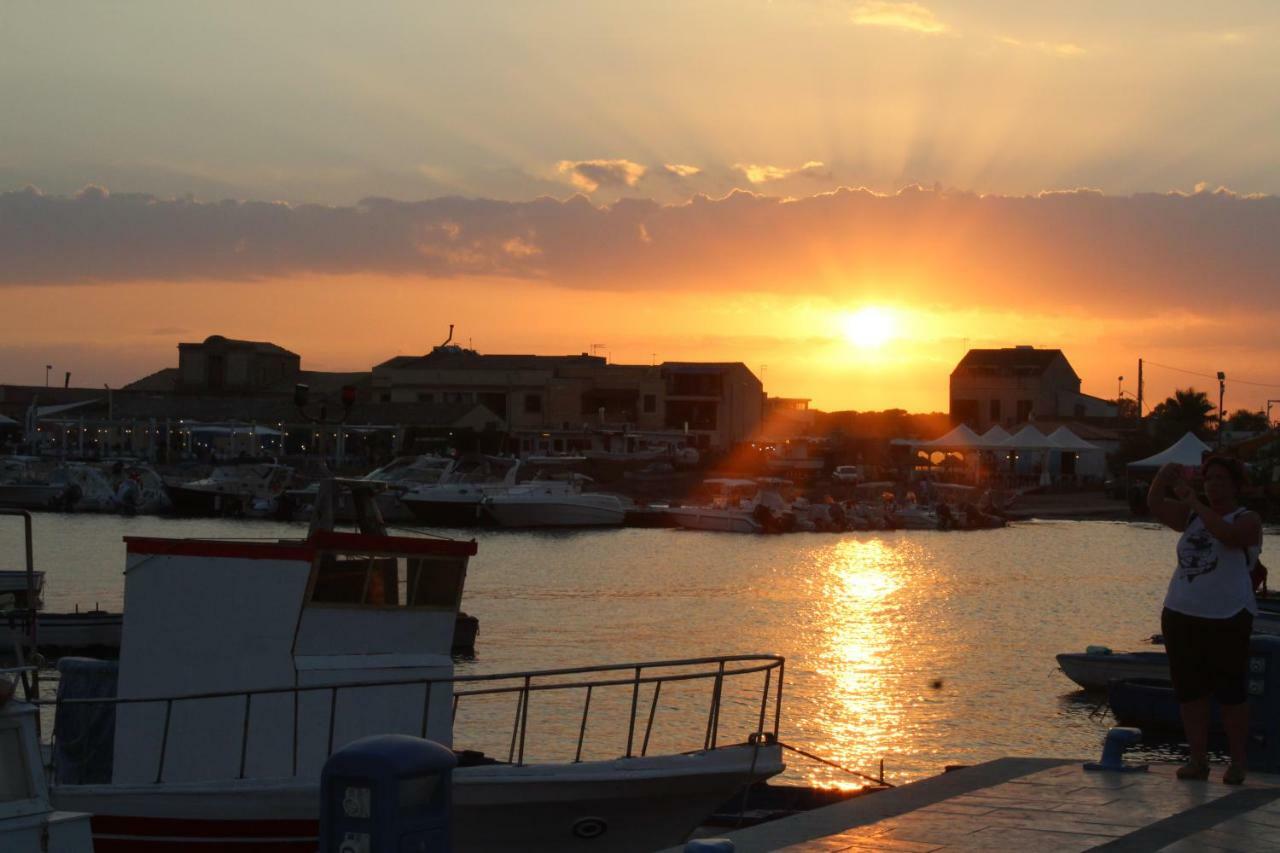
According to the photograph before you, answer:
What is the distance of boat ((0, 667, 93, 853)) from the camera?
895 cm

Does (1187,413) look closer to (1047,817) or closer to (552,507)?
(552,507)

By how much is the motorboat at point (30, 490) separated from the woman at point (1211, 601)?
92.4m

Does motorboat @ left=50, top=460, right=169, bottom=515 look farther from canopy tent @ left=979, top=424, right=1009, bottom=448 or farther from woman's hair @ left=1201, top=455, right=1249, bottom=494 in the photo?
woman's hair @ left=1201, top=455, right=1249, bottom=494

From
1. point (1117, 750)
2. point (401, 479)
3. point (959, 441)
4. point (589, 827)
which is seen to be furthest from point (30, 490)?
point (1117, 750)

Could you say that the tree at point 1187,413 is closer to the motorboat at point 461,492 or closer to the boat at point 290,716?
the motorboat at point 461,492

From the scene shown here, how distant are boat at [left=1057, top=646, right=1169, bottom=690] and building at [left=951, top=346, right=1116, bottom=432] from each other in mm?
112036

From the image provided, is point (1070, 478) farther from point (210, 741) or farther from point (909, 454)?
point (210, 741)

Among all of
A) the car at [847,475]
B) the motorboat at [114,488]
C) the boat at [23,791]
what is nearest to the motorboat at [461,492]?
the motorboat at [114,488]

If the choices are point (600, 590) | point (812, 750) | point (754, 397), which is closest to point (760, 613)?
point (600, 590)

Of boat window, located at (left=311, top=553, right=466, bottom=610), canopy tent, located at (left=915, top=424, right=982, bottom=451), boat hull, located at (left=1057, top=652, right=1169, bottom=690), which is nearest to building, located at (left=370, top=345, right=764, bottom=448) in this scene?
canopy tent, located at (left=915, top=424, right=982, bottom=451)

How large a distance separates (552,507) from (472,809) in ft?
247

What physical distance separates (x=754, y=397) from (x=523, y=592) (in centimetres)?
9623

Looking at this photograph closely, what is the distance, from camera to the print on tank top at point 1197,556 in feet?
34.7

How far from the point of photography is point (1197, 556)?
34.9 ft
